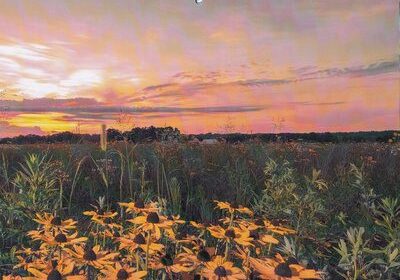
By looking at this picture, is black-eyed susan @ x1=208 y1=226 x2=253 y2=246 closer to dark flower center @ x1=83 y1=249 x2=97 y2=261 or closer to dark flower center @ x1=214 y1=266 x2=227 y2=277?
dark flower center @ x1=214 y1=266 x2=227 y2=277

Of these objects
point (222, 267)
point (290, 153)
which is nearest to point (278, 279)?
point (222, 267)

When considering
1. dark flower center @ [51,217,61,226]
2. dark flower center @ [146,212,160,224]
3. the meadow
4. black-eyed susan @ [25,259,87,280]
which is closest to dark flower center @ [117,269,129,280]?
the meadow

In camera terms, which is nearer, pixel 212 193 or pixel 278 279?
pixel 278 279

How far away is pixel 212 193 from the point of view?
6.29 metres

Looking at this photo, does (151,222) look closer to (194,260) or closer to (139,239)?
(139,239)

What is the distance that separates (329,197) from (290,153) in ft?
14.3

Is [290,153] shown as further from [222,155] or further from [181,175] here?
[181,175]

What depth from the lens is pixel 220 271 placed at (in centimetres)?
169

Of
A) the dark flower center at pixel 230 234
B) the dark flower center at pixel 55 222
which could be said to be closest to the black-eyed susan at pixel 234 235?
the dark flower center at pixel 230 234

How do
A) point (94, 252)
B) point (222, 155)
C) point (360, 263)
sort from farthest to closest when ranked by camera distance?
point (222, 155) < point (360, 263) < point (94, 252)

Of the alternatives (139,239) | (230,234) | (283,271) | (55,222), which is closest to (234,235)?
(230,234)

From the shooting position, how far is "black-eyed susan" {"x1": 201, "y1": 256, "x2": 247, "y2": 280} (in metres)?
1.69

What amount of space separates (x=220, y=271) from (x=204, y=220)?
299 centimetres

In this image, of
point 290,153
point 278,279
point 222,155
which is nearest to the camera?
point 278,279
